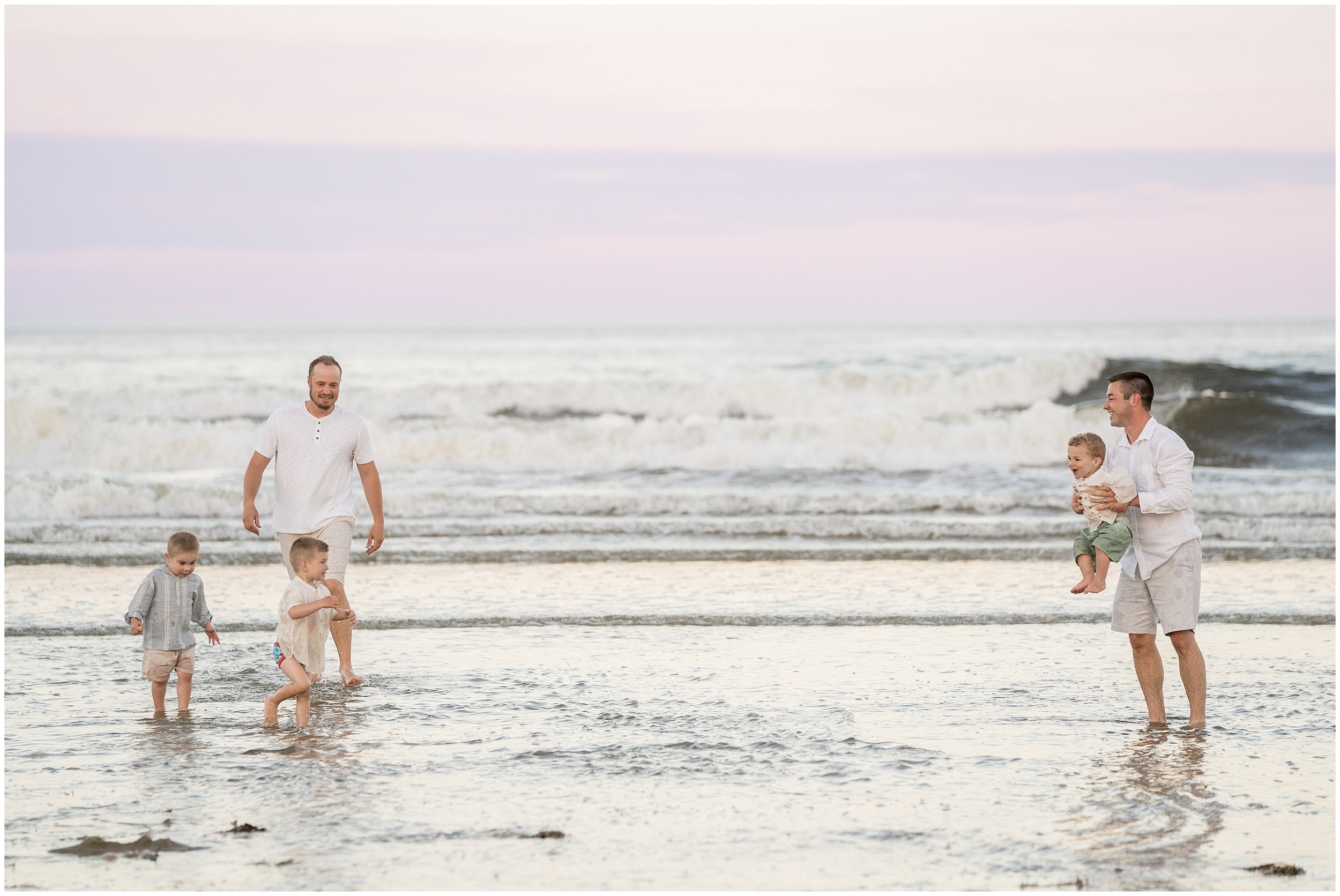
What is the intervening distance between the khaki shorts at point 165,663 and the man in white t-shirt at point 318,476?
818mm

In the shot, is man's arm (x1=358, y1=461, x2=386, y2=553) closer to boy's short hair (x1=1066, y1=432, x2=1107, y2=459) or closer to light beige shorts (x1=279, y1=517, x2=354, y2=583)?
light beige shorts (x1=279, y1=517, x2=354, y2=583)

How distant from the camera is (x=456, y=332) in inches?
3556

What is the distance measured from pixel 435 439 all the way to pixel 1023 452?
31.7 feet

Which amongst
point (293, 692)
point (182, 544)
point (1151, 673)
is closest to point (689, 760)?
point (293, 692)

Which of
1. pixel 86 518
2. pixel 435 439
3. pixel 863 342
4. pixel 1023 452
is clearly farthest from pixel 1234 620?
pixel 863 342

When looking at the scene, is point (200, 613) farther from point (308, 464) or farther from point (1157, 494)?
point (1157, 494)

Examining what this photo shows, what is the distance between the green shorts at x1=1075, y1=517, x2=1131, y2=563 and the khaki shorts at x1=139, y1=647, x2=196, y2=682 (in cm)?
432

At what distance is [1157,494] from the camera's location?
20.0 ft

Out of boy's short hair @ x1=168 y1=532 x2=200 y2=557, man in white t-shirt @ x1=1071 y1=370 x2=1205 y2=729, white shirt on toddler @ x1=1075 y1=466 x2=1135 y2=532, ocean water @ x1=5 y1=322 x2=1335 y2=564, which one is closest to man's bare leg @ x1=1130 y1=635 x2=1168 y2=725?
man in white t-shirt @ x1=1071 y1=370 x2=1205 y2=729

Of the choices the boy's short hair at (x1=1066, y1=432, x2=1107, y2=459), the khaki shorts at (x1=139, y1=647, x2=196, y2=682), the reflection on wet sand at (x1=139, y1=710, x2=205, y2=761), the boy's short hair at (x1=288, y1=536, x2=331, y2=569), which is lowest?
the reflection on wet sand at (x1=139, y1=710, x2=205, y2=761)

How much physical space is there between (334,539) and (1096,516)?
3933 mm

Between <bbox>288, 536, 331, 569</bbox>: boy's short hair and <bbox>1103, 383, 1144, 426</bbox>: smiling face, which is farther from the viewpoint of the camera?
<bbox>288, 536, 331, 569</bbox>: boy's short hair

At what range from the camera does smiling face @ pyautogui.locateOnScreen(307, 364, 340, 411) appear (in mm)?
7109

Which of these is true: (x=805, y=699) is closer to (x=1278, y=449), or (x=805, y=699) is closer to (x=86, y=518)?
(x=86, y=518)
